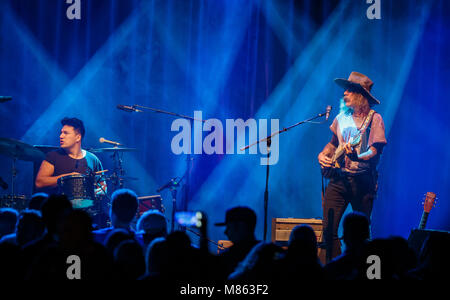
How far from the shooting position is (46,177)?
7.11 metres

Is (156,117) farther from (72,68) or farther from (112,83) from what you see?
(72,68)

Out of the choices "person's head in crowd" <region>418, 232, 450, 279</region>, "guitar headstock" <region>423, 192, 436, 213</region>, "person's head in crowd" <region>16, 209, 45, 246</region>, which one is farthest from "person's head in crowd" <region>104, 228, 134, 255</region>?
"guitar headstock" <region>423, 192, 436, 213</region>

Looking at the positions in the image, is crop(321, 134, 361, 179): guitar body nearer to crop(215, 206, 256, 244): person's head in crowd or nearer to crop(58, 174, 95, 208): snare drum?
crop(215, 206, 256, 244): person's head in crowd

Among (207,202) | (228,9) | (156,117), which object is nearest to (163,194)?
(207,202)

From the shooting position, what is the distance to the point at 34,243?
3193 millimetres

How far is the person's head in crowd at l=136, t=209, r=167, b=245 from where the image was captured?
3885 mm

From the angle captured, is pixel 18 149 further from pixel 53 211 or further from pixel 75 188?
pixel 53 211

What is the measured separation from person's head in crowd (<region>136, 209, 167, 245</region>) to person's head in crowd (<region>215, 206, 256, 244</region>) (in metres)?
0.61

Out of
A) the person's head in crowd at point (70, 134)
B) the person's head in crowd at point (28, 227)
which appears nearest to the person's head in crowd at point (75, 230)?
the person's head in crowd at point (28, 227)

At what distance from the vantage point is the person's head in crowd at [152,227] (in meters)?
3.88

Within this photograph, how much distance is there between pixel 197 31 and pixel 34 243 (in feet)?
23.1

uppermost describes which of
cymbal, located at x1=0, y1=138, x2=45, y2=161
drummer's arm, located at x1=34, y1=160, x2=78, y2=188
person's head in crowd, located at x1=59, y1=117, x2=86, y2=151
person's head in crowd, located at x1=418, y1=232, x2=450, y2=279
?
person's head in crowd, located at x1=59, y1=117, x2=86, y2=151

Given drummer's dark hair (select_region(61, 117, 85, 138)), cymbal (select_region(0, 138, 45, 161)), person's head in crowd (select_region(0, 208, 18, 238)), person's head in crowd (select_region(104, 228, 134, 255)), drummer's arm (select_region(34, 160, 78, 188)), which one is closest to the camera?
person's head in crowd (select_region(104, 228, 134, 255))

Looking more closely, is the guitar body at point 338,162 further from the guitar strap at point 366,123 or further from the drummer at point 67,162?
the drummer at point 67,162
